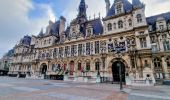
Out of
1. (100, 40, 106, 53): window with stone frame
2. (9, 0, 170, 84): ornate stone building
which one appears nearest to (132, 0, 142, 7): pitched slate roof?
(9, 0, 170, 84): ornate stone building

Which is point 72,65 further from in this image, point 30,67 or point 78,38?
point 30,67

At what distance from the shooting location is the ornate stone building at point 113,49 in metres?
24.6

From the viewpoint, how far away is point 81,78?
25.8 meters

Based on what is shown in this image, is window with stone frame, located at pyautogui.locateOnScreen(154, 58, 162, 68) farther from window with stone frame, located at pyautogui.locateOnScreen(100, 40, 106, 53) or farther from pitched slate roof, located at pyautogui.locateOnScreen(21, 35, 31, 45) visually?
pitched slate roof, located at pyautogui.locateOnScreen(21, 35, 31, 45)

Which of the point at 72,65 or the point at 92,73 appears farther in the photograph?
the point at 72,65

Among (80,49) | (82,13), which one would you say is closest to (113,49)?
(80,49)

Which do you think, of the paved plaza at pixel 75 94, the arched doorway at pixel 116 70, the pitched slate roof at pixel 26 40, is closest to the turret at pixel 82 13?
the arched doorway at pixel 116 70

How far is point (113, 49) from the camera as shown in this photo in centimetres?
2570

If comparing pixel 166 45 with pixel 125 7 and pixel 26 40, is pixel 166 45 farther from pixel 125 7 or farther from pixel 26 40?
pixel 26 40

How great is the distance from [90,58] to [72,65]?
647 centimetres

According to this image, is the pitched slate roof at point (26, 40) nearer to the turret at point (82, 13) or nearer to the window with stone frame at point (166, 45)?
the turret at point (82, 13)

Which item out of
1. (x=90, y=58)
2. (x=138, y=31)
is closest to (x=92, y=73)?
(x=90, y=58)

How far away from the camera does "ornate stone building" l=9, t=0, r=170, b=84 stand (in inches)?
970

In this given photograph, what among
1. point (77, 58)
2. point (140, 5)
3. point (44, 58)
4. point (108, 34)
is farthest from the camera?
point (44, 58)
